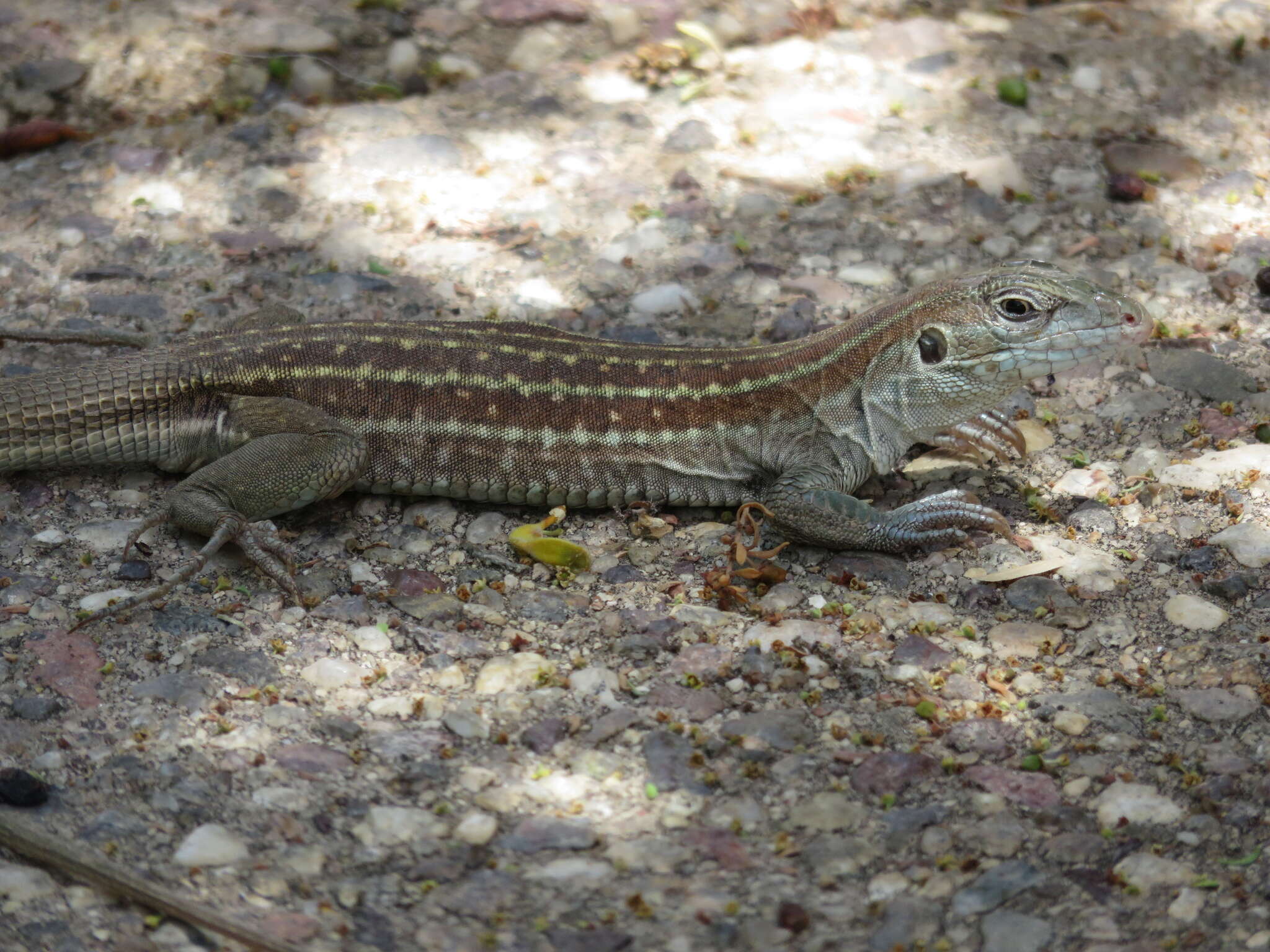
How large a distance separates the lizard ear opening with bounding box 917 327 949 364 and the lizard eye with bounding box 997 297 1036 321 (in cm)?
22

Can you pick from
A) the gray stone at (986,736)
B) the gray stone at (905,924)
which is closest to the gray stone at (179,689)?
the gray stone at (905,924)

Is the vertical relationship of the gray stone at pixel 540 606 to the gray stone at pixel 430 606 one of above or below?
below

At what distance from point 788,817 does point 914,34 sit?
5.43 m

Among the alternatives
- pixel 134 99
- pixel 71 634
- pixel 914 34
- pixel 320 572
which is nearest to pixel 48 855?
pixel 71 634

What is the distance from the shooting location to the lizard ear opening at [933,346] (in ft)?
15.5

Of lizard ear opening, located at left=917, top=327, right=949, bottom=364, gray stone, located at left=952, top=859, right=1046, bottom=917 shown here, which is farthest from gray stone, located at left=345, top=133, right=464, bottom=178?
gray stone, located at left=952, top=859, right=1046, bottom=917

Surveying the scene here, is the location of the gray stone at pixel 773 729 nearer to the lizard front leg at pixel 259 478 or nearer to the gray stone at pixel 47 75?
the lizard front leg at pixel 259 478

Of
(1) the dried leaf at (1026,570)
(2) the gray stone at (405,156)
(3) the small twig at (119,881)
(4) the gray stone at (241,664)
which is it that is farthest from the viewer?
(2) the gray stone at (405,156)

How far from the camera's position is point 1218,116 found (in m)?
6.95

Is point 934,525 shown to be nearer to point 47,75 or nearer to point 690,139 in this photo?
point 690,139

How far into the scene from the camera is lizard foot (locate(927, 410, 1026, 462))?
5.05m

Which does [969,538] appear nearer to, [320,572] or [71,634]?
[320,572]

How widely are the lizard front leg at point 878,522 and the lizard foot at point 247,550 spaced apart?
1632 millimetres

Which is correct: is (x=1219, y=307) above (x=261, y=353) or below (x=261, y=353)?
below
